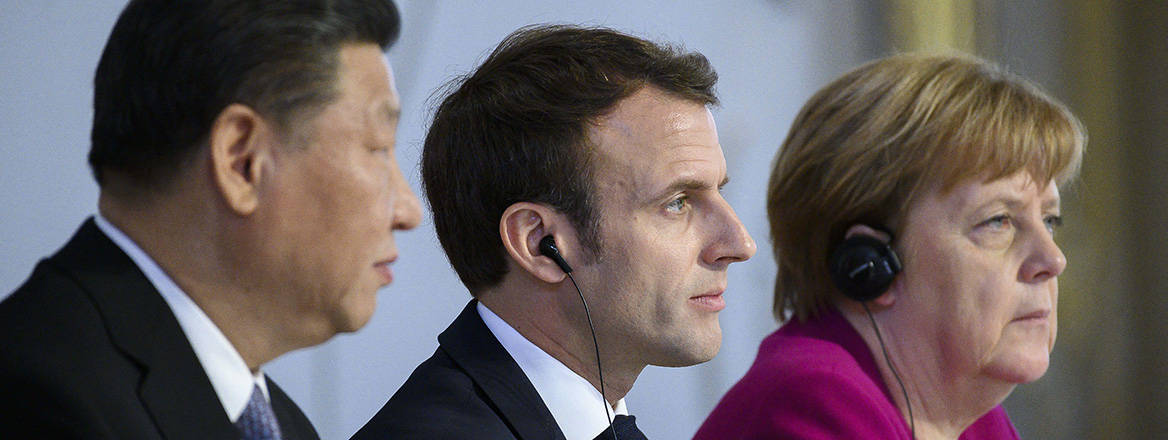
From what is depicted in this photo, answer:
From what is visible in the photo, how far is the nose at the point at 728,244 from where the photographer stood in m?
1.43

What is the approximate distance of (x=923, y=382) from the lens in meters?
1.76

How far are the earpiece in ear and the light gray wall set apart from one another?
463mm

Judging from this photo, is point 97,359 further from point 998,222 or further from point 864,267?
point 998,222

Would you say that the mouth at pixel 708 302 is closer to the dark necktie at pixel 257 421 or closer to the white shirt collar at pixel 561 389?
the white shirt collar at pixel 561 389

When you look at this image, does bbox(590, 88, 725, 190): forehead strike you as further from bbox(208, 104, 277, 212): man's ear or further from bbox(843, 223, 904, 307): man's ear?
bbox(208, 104, 277, 212): man's ear

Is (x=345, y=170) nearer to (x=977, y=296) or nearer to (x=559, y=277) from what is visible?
(x=559, y=277)

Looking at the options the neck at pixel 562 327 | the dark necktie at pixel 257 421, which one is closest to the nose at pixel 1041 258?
the neck at pixel 562 327

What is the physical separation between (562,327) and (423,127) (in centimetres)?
54

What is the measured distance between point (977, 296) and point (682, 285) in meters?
0.54

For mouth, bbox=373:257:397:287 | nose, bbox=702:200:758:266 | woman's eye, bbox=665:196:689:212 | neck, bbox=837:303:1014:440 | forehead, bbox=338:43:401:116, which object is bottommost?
neck, bbox=837:303:1014:440

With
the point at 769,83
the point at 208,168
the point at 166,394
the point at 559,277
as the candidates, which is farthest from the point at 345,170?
the point at 769,83

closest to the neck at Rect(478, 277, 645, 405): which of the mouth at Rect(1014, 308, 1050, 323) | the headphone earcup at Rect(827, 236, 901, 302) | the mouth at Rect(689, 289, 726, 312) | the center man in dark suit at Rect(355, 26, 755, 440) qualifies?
the center man in dark suit at Rect(355, 26, 755, 440)

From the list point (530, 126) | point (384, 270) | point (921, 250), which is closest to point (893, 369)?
point (921, 250)

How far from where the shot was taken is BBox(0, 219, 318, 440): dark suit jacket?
83 centimetres
